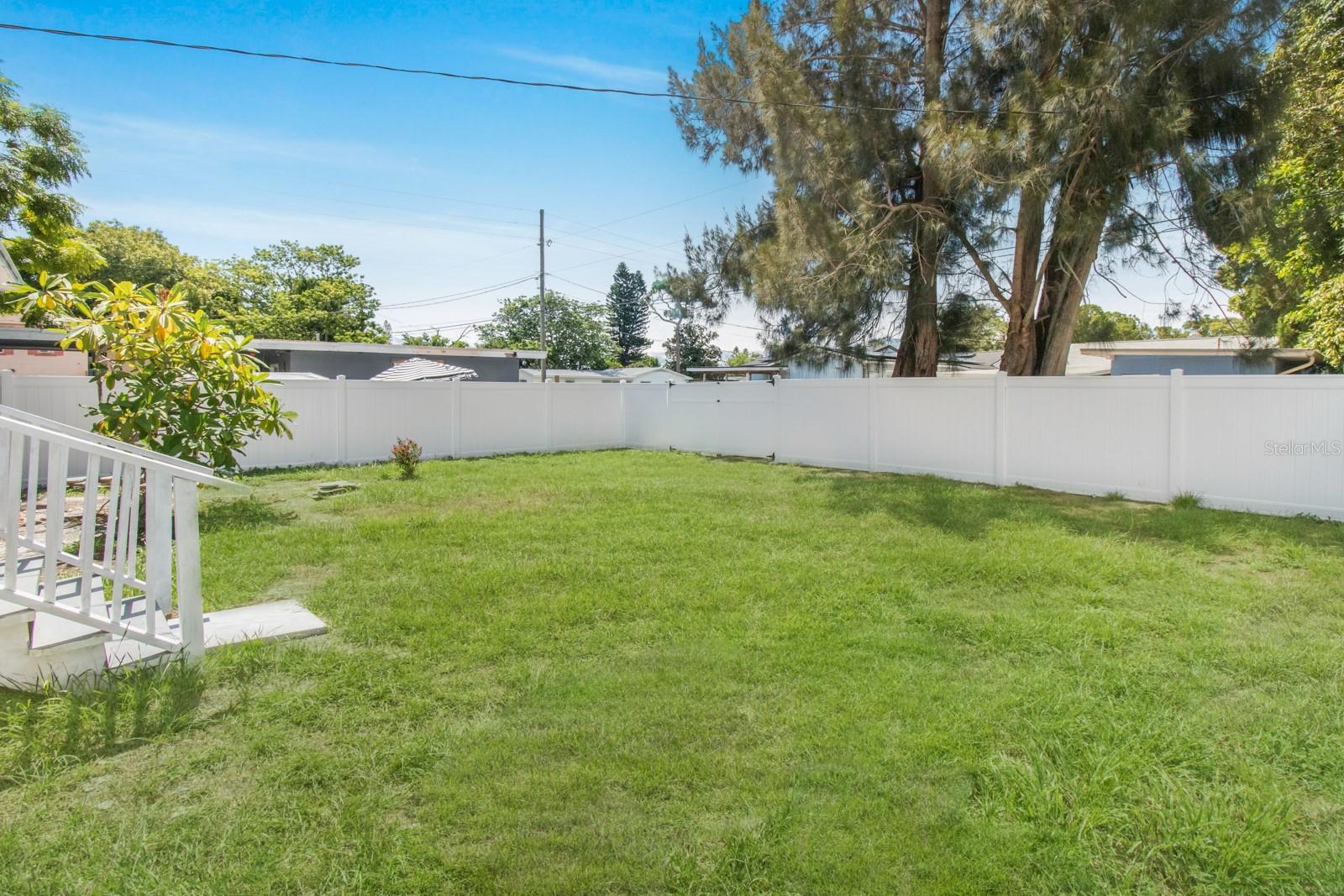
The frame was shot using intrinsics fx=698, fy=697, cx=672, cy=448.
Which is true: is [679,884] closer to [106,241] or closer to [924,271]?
[924,271]

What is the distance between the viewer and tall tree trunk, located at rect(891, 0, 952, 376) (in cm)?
877

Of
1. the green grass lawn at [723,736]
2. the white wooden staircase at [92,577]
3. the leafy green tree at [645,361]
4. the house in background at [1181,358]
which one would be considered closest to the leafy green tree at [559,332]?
the leafy green tree at [645,361]

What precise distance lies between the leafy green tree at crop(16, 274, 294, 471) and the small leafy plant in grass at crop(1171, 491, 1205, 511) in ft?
29.0

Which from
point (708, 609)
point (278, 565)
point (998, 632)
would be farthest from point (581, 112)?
point (998, 632)

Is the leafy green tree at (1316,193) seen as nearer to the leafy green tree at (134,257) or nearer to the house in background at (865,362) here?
the house in background at (865,362)

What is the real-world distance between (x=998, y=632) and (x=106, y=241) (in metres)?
37.8

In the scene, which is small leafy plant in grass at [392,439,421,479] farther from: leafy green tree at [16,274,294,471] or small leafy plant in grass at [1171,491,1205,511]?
small leafy plant in grass at [1171,491,1205,511]

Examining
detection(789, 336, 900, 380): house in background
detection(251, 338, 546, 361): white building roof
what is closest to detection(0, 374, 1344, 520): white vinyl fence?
detection(789, 336, 900, 380): house in background

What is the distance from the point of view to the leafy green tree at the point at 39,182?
33.7 feet

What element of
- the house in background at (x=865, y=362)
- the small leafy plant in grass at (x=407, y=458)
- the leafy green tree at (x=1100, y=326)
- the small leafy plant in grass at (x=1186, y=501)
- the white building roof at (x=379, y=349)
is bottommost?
the small leafy plant in grass at (x=1186, y=501)

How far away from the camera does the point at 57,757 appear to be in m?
2.38

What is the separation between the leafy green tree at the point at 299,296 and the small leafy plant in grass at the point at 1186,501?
3038 cm

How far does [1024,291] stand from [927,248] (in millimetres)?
1345

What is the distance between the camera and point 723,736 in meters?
2.52
